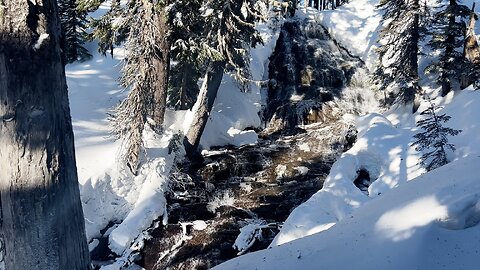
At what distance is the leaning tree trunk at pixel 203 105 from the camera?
12852 millimetres

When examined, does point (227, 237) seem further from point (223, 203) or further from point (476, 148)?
point (476, 148)

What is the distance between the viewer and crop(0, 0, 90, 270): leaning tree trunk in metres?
2.18

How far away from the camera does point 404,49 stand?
16906mm

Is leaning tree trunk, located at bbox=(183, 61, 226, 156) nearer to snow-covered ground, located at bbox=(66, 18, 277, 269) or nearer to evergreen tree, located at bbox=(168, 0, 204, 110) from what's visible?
snow-covered ground, located at bbox=(66, 18, 277, 269)

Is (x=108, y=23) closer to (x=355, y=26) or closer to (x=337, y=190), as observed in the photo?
(x=337, y=190)

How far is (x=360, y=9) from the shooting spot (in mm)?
27406

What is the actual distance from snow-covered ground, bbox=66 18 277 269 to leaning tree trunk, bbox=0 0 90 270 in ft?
17.8

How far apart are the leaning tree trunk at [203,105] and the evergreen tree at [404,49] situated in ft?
27.0

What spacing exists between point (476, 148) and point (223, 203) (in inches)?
266

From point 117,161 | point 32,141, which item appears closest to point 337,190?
point 117,161

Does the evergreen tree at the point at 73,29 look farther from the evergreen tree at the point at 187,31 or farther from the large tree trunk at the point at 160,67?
the large tree trunk at the point at 160,67

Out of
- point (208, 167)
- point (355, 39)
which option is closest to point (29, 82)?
point (208, 167)

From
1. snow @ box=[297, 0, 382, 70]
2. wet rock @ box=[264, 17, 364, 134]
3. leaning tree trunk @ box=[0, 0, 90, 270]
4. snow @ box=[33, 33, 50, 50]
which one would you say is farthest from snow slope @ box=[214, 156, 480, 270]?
snow @ box=[297, 0, 382, 70]

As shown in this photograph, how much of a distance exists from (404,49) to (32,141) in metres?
17.5
